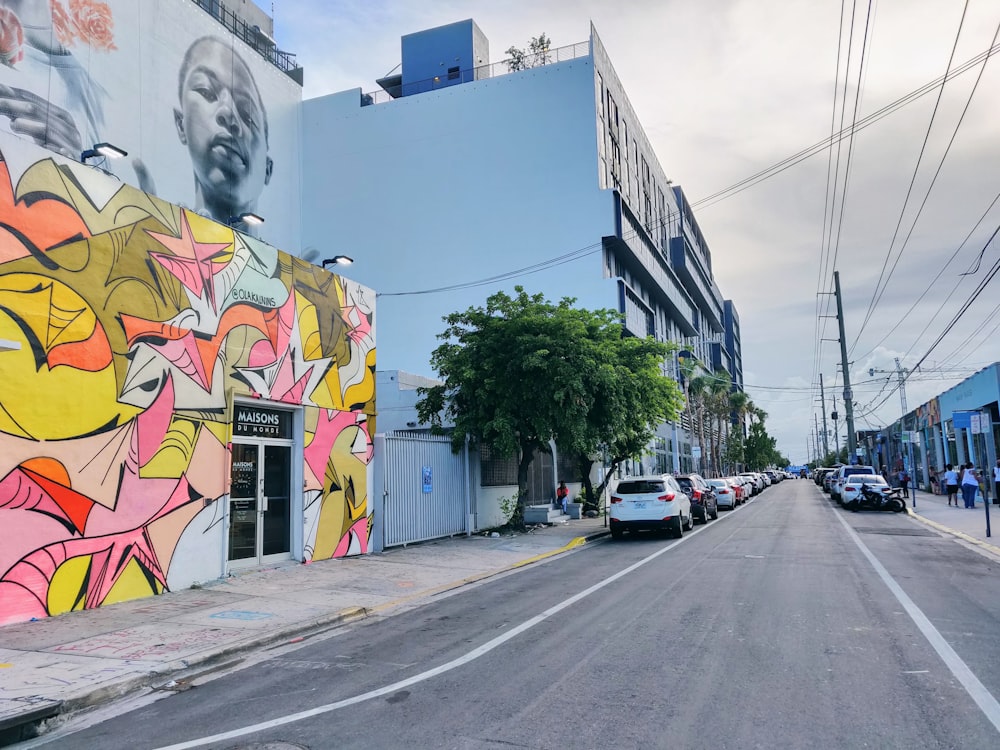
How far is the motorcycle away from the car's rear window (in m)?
14.5

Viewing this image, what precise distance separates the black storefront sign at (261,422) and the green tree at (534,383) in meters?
5.89

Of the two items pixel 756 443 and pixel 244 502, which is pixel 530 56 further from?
pixel 756 443

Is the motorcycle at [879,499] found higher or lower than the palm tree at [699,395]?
lower

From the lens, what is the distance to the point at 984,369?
3052 cm

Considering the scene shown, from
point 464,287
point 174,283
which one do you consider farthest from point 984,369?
point 174,283

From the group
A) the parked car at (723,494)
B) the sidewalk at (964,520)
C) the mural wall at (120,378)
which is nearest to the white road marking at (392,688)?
the mural wall at (120,378)

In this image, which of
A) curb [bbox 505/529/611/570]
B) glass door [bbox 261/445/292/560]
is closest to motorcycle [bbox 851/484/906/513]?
curb [bbox 505/529/611/570]

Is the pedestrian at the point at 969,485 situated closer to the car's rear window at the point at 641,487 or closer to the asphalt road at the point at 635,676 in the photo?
the car's rear window at the point at 641,487

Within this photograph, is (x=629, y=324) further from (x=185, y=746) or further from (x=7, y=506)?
(x=185, y=746)

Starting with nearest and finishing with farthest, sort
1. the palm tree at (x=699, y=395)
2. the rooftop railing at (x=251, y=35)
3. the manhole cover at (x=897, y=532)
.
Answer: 1. the manhole cover at (x=897, y=532)
2. the rooftop railing at (x=251, y=35)
3. the palm tree at (x=699, y=395)

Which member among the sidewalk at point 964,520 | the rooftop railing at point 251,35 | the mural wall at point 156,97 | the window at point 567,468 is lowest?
the sidewalk at point 964,520

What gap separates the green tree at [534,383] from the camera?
19.1 meters

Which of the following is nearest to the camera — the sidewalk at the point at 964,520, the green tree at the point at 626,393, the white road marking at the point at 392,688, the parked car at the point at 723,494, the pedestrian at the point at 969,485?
the white road marking at the point at 392,688

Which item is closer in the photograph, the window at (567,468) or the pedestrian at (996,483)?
the pedestrian at (996,483)
